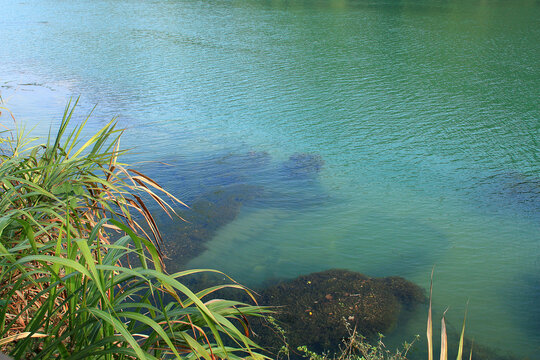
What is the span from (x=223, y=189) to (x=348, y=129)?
4.05 metres

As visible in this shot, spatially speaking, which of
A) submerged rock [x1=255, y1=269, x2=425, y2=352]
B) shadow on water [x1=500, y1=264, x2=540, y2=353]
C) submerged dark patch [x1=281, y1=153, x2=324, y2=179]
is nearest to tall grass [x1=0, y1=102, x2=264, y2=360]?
submerged rock [x1=255, y1=269, x2=425, y2=352]

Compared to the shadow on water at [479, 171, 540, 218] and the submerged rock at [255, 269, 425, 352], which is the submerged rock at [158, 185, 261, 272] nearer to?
the submerged rock at [255, 269, 425, 352]

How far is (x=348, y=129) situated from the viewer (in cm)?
1067

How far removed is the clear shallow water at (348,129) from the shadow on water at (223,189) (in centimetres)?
5

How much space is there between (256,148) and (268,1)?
1031 inches

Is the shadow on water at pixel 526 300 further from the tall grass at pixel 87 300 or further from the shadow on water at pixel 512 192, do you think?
the tall grass at pixel 87 300

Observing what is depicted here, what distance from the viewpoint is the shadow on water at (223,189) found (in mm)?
6523

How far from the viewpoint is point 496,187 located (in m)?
7.93

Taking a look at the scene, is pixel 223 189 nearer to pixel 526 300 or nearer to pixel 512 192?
pixel 526 300

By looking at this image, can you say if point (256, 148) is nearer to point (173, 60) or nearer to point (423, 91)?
point (423, 91)

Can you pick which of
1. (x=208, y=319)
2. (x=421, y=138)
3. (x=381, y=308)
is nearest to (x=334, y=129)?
(x=421, y=138)

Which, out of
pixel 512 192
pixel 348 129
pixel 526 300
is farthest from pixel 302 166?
pixel 526 300

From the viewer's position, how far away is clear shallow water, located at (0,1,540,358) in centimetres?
611

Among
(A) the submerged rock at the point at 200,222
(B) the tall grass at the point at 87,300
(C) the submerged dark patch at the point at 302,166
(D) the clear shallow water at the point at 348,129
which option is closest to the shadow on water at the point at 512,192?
(D) the clear shallow water at the point at 348,129
